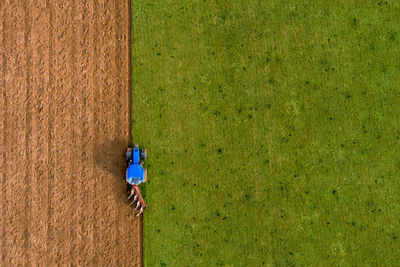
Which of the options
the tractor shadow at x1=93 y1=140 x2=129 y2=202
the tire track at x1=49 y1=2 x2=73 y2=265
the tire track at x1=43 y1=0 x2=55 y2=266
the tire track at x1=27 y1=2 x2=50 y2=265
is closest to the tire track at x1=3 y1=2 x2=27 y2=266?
the tire track at x1=27 y1=2 x2=50 y2=265

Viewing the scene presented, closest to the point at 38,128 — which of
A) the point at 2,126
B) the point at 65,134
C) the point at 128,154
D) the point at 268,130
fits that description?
the point at 65,134

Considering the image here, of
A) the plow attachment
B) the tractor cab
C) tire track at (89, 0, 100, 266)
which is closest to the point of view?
A: the tractor cab

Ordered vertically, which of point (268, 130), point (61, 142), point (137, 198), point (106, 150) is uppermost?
point (268, 130)

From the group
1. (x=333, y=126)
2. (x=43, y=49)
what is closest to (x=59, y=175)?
(x=43, y=49)

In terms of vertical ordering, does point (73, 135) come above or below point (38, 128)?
below

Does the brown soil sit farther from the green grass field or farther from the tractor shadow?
the green grass field

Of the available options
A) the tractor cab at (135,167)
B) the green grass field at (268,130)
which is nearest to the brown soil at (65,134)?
the tractor cab at (135,167)

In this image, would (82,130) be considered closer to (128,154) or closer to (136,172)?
(128,154)
